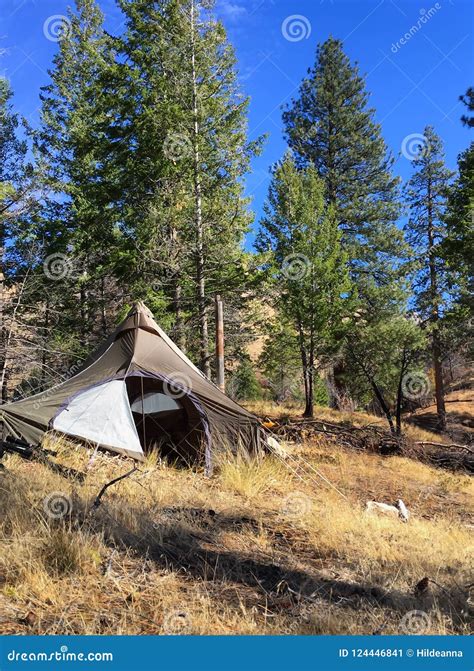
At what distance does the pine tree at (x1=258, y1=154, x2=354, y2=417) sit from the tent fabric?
909cm

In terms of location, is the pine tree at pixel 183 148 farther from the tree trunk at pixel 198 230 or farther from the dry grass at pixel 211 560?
the dry grass at pixel 211 560

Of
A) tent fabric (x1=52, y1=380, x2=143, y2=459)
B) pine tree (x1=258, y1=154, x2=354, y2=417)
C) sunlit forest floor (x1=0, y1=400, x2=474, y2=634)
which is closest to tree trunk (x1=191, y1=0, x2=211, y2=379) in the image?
pine tree (x1=258, y1=154, x2=354, y2=417)

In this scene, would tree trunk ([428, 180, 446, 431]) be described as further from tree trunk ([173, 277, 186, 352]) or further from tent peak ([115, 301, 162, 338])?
tent peak ([115, 301, 162, 338])

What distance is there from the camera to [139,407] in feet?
35.5

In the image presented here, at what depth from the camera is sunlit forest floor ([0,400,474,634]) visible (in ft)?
11.4

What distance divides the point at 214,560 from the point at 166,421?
6.22 meters

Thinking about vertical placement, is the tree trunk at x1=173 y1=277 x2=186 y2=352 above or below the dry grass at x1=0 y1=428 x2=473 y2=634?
above

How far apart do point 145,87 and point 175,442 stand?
38.5ft

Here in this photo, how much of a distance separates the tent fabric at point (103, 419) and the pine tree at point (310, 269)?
29.8 ft

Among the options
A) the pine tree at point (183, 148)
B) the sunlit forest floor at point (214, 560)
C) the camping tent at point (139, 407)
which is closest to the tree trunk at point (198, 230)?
the pine tree at point (183, 148)

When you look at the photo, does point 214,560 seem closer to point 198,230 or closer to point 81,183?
point 198,230

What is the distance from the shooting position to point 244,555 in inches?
188

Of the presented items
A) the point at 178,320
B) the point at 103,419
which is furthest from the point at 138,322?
the point at 178,320

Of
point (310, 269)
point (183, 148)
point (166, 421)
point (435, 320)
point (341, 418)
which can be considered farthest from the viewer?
point (435, 320)
